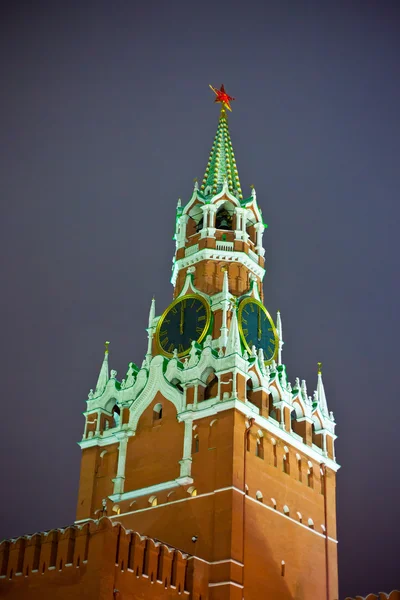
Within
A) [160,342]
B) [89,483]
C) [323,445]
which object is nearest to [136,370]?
[160,342]

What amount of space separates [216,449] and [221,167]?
21.2 metres

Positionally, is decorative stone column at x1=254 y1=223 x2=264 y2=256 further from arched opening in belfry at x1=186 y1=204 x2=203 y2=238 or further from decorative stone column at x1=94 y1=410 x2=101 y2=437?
decorative stone column at x1=94 y1=410 x2=101 y2=437

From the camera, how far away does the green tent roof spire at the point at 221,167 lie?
61188 millimetres

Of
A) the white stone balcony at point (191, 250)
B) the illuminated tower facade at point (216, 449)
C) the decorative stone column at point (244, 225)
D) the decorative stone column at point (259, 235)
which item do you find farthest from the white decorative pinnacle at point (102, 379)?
the decorative stone column at point (259, 235)

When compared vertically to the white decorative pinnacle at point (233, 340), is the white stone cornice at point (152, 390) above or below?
below

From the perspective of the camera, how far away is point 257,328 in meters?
54.8

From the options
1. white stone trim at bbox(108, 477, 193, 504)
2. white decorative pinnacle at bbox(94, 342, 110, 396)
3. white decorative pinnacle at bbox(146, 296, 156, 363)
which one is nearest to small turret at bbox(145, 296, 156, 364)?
white decorative pinnacle at bbox(146, 296, 156, 363)

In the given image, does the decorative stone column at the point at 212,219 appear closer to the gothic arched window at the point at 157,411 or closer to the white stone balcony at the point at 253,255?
the white stone balcony at the point at 253,255

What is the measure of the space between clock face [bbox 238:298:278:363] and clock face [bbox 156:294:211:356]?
1.95 meters

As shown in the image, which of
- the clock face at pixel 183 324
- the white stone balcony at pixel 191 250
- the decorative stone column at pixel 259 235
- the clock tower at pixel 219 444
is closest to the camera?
the clock tower at pixel 219 444

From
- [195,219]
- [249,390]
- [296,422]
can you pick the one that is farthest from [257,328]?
[195,219]

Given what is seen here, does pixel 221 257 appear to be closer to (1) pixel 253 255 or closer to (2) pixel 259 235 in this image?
(1) pixel 253 255

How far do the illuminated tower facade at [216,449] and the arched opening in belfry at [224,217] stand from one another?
A: 0.59 m

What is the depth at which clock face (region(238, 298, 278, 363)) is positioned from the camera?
177 ft
